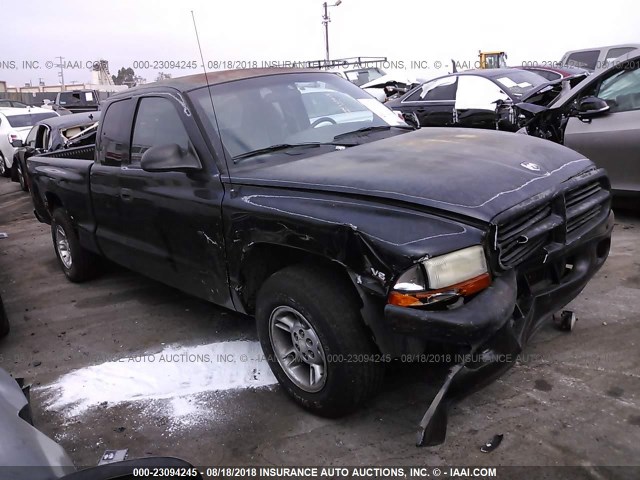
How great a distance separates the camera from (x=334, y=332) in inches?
104

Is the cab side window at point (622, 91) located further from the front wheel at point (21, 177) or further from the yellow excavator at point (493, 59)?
the yellow excavator at point (493, 59)

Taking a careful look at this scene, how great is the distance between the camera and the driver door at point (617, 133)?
5363mm

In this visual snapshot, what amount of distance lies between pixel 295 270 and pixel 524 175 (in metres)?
1.25

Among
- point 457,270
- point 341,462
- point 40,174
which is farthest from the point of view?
point 40,174

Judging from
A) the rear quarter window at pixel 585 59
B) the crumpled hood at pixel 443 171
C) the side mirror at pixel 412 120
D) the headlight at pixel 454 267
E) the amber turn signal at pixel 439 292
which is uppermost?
the rear quarter window at pixel 585 59

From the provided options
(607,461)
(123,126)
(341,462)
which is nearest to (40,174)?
(123,126)

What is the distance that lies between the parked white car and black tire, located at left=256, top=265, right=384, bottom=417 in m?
11.9

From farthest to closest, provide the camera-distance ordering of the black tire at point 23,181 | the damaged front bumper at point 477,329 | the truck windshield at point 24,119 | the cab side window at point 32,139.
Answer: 1. the truck windshield at point 24,119
2. the black tire at point 23,181
3. the cab side window at point 32,139
4. the damaged front bumper at point 477,329

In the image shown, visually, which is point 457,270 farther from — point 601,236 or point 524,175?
point 601,236

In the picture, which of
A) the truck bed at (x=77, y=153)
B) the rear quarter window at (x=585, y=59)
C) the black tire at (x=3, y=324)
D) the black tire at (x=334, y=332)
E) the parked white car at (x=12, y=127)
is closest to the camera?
the black tire at (x=334, y=332)

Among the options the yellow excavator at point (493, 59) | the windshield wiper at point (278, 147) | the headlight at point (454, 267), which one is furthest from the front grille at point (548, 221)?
the yellow excavator at point (493, 59)

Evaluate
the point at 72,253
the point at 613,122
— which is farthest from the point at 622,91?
the point at 72,253

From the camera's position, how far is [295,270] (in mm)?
2881

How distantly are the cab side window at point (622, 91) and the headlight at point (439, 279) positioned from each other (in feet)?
13.4
